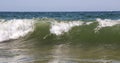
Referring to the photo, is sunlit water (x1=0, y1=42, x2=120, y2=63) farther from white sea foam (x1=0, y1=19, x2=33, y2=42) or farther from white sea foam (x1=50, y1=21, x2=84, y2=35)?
white sea foam (x1=0, y1=19, x2=33, y2=42)

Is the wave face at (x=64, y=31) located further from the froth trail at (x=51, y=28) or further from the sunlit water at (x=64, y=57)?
the sunlit water at (x=64, y=57)

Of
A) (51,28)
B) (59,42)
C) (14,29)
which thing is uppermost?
(51,28)

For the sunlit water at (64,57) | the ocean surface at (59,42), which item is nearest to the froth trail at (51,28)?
the ocean surface at (59,42)

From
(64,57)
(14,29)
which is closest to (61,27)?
(14,29)

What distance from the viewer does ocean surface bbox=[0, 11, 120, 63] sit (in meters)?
9.27

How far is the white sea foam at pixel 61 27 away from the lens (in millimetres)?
14231

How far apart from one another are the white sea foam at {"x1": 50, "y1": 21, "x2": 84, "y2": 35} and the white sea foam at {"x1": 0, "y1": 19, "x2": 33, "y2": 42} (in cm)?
A: 113

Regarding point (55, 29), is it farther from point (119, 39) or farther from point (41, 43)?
point (119, 39)

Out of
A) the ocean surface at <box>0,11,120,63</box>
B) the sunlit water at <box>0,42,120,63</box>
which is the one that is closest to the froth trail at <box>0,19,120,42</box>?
the ocean surface at <box>0,11,120,63</box>

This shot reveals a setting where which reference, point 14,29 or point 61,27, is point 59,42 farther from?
point 14,29

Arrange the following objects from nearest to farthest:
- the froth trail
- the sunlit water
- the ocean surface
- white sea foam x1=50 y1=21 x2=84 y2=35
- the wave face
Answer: the sunlit water < the ocean surface < the wave face < the froth trail < white sea foam x1=50 y1=21 x2=84 y2=35

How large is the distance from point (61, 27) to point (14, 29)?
96.1 inches

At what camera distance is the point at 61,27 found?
48.0 ft

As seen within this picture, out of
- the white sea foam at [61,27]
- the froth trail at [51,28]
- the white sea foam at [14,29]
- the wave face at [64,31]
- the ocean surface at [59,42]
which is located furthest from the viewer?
the white sea foam at [14,29]
